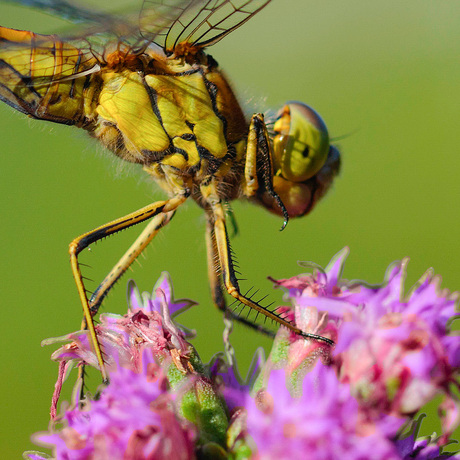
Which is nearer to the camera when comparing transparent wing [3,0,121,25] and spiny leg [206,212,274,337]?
transparent wing [3,0,121,25]

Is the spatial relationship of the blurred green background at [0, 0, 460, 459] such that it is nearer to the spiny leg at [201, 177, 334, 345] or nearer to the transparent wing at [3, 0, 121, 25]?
the spiny leg at [201, 177, 334, 345]

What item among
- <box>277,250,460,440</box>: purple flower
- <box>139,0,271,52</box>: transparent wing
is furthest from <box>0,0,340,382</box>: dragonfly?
<box>277,250,460,440</box>: purple flower

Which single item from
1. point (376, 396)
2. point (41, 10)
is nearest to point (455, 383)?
point (376, 396)

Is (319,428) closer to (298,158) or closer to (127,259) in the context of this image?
(127,259)

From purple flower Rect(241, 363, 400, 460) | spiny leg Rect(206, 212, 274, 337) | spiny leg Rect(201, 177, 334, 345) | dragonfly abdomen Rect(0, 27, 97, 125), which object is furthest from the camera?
spiny leg Rect(206, 212, 274, 337)

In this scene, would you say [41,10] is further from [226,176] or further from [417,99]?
[417,99]

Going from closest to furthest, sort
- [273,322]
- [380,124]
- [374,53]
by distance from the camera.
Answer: [273,322]
[380,124]
[374,53]
